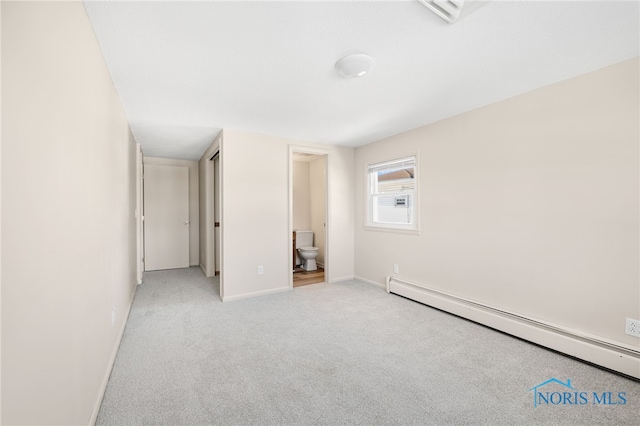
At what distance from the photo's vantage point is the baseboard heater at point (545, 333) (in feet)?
6.41

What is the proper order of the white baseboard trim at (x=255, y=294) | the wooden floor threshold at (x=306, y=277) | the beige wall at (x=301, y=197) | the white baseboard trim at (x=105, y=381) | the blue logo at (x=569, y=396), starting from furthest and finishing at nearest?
the beige wall at (x=301, y=197) → the wooden floor threshold at (x=306, y=277) → the white baseboard trim at (x=255, y=294) → the blue logo at (x=569, y=396) → the white baseboard trim at (x=105, y=381)

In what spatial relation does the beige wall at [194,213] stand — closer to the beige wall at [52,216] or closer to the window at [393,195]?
the window at [393,195]

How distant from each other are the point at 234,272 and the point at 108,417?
83.0 inches

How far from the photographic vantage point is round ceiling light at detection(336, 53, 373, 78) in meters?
1.89

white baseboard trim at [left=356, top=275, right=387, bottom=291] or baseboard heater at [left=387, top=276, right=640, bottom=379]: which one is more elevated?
baseboard heater at [left=387, top=276, right=640, bottom=379]

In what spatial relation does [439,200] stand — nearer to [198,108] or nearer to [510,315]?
[510,315]

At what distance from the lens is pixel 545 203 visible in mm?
2414

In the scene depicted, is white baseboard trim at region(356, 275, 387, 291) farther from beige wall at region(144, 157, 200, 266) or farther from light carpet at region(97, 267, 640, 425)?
beige wall at region(144, 157, 200, 266)

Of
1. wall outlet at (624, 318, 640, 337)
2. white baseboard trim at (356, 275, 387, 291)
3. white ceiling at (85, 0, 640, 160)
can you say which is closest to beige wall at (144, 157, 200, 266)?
white ceiling at (85, 0, 640, 160)

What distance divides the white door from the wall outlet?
621 centimetres

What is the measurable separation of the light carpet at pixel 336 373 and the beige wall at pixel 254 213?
68cm

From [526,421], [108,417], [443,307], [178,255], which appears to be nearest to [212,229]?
[178,255]

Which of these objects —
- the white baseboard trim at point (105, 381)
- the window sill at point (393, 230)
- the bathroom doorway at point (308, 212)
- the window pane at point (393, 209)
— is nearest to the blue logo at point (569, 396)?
the window sill at point (393, 230)

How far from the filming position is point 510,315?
102 inches
